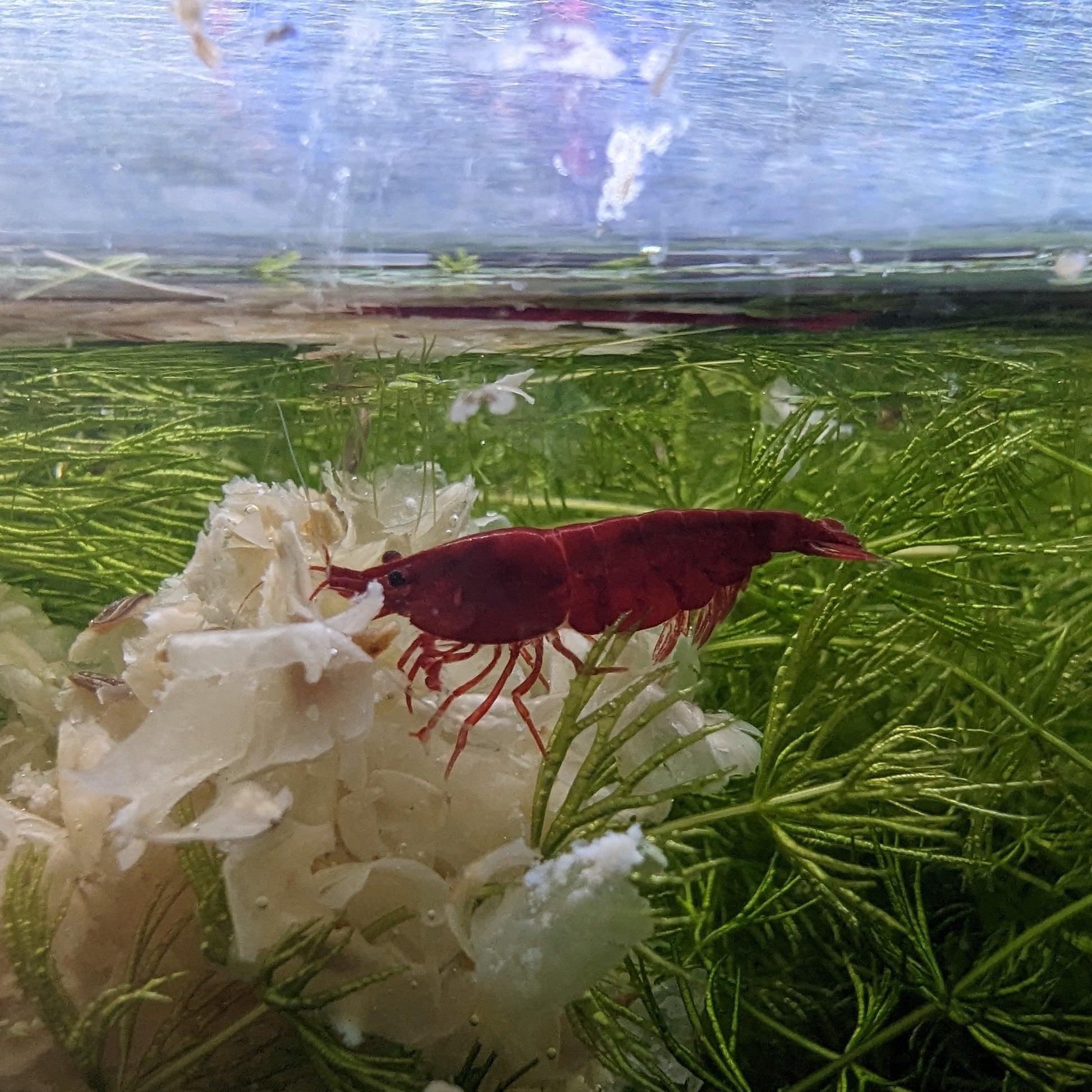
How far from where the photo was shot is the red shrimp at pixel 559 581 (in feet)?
3.08

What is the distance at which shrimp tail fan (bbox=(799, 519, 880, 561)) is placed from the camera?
1.09 m

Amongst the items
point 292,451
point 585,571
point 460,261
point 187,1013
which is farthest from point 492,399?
point 187,1013

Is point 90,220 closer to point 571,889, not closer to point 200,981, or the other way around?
point 200,981

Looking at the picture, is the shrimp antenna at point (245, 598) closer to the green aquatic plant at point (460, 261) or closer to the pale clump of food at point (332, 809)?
the pale clump of food at point (332, 809)

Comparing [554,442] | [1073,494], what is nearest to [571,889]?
[554,442]

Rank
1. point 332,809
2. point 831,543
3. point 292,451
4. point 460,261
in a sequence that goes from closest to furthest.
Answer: point 332,809 → point 831,543 → point 292,451 → point 460,261

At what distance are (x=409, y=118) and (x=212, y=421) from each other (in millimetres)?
668

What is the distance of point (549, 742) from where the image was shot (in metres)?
0.94

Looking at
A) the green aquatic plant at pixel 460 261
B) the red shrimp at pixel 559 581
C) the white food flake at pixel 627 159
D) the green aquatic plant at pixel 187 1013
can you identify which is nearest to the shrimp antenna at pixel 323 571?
the red shrimp at pixel 559 581

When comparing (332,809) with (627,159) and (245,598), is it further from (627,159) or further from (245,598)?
(627,159)

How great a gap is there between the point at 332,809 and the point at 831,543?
26.1 inches

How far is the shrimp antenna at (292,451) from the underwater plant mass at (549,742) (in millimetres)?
29

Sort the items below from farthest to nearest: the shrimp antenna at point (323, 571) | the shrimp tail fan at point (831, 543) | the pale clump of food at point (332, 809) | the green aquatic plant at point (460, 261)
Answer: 1. the green aquatic plant at point (460, 261)
2. the shrimp tail fan at point (831, 543)
3. the shrimp antenna at point (323, 571)
4. the pale clump of food at point (332, 809)

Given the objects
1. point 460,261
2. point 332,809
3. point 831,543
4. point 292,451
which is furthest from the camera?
point 460,261
